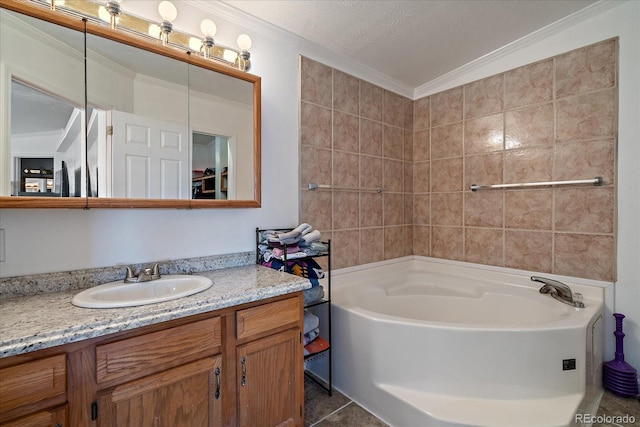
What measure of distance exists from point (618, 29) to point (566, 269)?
152 centimetres

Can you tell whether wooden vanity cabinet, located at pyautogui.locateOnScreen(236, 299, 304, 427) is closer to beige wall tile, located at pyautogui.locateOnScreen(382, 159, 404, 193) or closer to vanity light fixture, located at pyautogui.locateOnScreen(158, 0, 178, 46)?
vanity light fixture, located at pyautogui.locateOnScreen(158, 0, 178, 46)

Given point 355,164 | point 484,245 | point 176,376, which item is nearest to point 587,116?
point 484,245

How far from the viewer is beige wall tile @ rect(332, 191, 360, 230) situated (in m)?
2.27

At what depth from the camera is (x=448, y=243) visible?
2.64m

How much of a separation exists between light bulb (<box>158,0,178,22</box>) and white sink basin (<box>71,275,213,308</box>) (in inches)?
51.9

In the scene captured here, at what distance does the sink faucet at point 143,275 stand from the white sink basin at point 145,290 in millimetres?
17

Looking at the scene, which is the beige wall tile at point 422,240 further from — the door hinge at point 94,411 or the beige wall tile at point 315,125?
the door hinge at point 94,411

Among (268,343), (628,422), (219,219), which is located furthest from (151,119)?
(628,422)

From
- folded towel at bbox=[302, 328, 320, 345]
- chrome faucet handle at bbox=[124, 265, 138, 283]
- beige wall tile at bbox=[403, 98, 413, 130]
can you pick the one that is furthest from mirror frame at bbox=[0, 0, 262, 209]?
beige wall tile at bbox=[403, 98, 413, 130]

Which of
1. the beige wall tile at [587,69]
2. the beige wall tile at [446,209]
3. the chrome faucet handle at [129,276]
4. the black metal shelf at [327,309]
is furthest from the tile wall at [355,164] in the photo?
the beige wall tile at [587,69]

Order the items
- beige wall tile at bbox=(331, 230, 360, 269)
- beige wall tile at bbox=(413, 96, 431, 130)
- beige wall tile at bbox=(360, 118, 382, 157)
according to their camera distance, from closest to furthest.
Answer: beige wall tile at bbox=(331, 230, 360, 269) → beige wall tile at bbox=(360, 118, 382, 157) → beige wall tile at bbox=(413, 96, 431, 130)

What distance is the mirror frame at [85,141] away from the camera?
44.4 inches

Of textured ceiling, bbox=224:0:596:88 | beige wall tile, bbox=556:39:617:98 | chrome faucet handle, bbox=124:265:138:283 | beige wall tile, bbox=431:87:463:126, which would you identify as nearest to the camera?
chrome faucet handle, bbox=124:265:138:283

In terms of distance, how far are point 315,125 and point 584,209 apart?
6.19 ft
